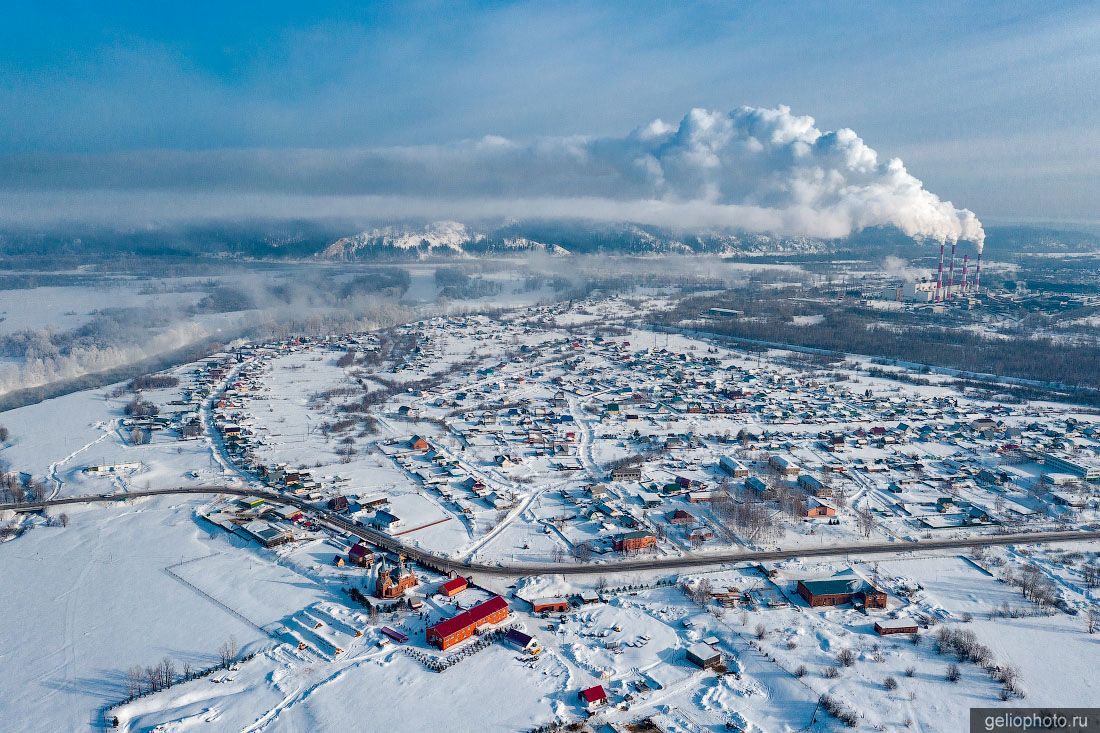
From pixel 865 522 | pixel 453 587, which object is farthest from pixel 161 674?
pixel 865 522

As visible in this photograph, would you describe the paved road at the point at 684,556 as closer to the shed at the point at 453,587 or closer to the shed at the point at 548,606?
the shed at the point at 453,587

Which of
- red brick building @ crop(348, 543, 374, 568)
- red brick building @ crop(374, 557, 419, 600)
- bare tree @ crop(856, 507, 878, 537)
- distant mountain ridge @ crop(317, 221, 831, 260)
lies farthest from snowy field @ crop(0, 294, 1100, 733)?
distant mountain ridge @ crop(317, 221, 831, 260)

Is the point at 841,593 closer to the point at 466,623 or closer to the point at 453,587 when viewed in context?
the point at 466,623

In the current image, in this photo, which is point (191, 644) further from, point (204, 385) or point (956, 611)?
point (204, 385)

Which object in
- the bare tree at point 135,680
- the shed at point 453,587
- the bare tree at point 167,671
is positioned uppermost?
the shed at point 453,587

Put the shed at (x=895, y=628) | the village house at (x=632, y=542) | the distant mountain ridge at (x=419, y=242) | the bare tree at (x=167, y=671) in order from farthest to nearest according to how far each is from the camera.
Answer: the distant mountain ridge at (x=419, y=242), the village house at (x=632, y=542), the shed at (x=895, y=628), the bare tree at (x=167, y=671)

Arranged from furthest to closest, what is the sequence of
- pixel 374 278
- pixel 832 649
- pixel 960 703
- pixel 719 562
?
1. pixel 374 278
2. pixel 719 562
3. pixel 832 649
4. pixel 960 703

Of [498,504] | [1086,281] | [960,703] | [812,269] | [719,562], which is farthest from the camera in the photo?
[812,269]

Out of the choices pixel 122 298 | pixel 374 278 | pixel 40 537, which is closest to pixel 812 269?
pixel 374 278

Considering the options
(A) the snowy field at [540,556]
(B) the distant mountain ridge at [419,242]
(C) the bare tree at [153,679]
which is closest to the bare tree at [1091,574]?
(A) the snowy field at [540,556]
